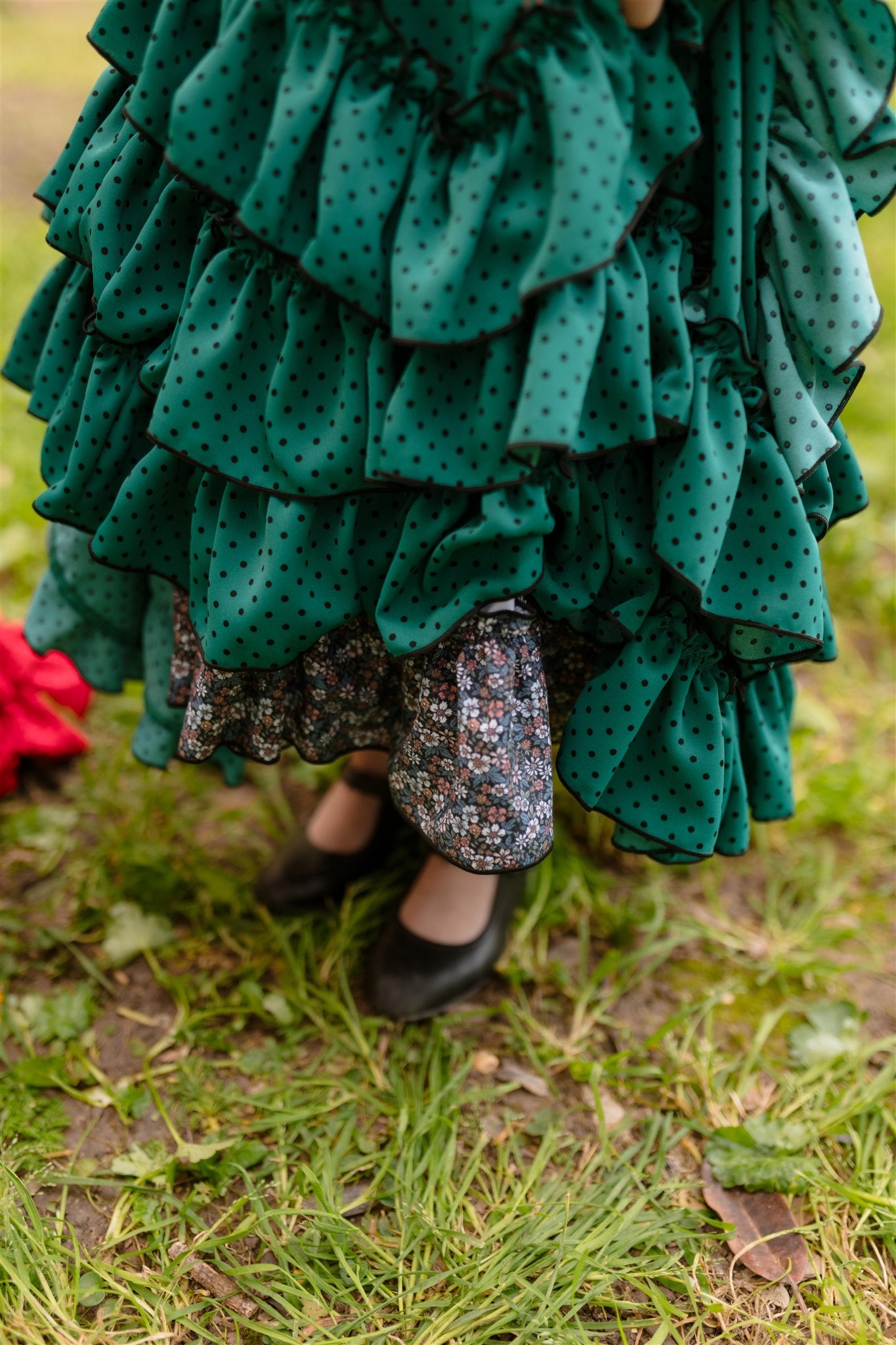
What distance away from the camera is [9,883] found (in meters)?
1.50

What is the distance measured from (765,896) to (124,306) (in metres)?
1.21

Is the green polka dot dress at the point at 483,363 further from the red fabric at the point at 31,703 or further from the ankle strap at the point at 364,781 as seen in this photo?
the red fabric at the point at 31,703

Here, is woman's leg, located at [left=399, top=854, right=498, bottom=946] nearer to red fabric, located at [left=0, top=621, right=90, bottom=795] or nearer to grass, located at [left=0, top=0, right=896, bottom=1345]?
grass, located at [left=0, top=0, right=896, bottom=1345]

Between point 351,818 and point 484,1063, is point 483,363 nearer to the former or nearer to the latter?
point 351,818

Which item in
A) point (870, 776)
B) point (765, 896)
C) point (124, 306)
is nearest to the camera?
point (124, 306)

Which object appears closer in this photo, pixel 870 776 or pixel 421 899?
pixel 421 899

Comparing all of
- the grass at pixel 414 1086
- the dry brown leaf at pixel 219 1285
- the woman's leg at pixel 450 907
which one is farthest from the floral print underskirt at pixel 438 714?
the dry brown leaf at pixel 219 1285

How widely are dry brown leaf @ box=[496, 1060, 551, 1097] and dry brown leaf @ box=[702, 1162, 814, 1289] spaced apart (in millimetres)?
208

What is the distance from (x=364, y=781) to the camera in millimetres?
1473

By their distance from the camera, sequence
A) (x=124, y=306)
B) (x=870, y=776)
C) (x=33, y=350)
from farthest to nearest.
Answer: (x=870, y=776), (x=33, y=350), (x=124, y=306)

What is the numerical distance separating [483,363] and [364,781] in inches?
28.4

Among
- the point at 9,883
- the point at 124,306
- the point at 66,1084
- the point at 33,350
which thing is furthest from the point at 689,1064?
the point at 33,350

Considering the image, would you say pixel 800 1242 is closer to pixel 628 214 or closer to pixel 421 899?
pixel 421 899

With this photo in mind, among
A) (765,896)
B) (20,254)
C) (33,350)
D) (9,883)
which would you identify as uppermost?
(33,350)
